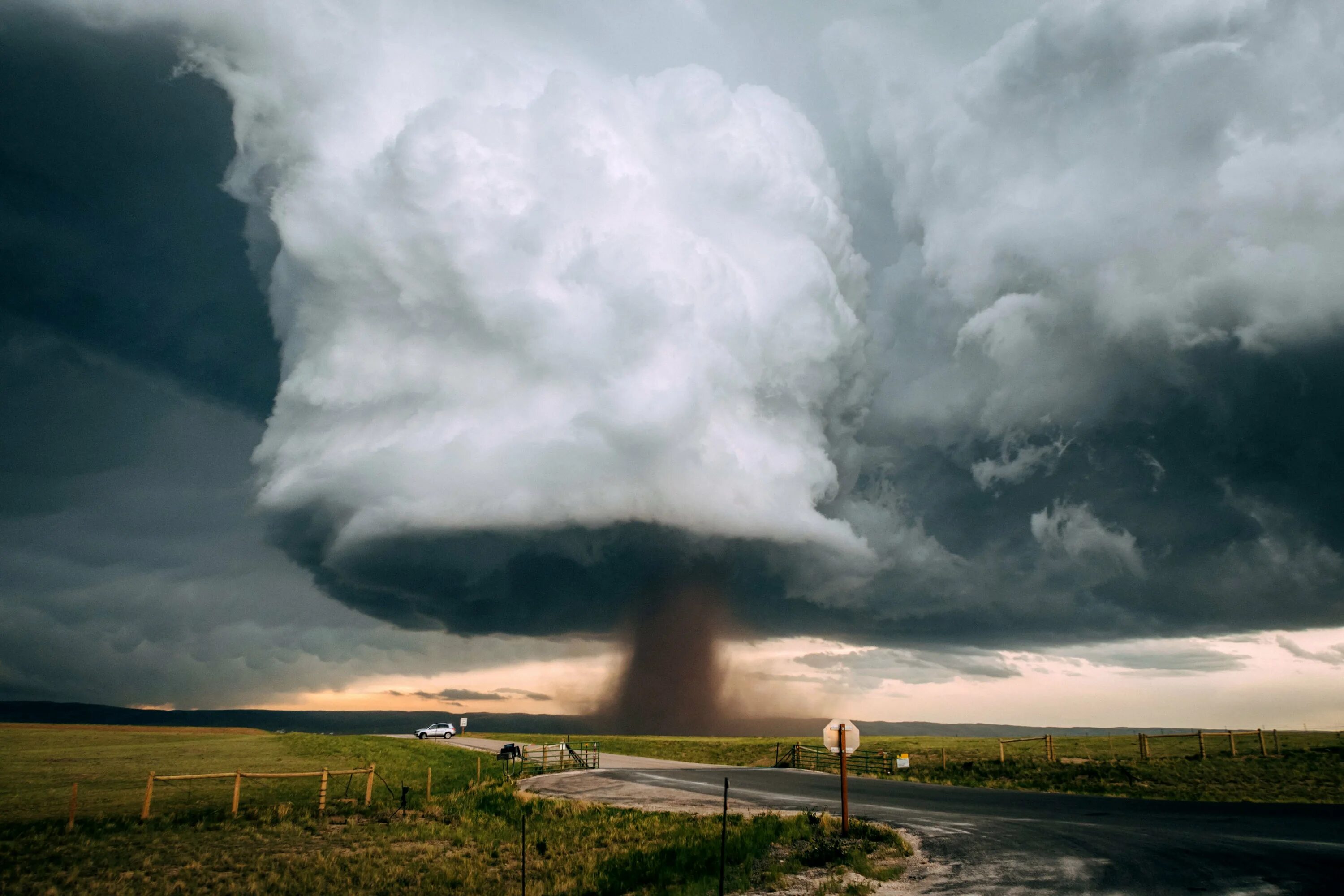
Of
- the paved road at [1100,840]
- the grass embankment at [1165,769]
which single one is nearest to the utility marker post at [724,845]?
the paved road at [1100,840]

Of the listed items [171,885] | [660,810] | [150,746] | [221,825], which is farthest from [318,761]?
[171,885]

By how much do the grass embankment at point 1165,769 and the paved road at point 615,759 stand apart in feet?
14.7

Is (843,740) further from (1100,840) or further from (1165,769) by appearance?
(1165,769)

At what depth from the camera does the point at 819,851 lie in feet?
68.5

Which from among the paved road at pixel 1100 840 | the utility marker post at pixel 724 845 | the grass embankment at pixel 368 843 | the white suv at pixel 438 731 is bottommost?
the white suv at pixel 438 731

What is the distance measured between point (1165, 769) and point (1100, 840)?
29929 millimetres

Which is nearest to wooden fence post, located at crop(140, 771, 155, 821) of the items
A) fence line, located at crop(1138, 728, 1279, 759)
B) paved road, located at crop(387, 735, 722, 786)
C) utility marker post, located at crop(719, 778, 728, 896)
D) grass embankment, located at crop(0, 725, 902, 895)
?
grass embankment, located at crop(0, 725, 902, 895)

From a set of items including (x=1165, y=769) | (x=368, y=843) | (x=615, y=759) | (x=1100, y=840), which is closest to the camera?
(x=1100, y=840)

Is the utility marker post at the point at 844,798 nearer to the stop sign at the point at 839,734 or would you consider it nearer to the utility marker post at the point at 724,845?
the stop sign at the point at 839,734

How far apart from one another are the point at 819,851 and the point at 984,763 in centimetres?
4008

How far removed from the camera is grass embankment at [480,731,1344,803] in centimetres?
3928

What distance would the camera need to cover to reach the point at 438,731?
97.8 meters

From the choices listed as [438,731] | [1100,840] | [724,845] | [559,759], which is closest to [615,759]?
[559,759]

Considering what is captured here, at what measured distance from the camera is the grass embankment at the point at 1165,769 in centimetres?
3928
